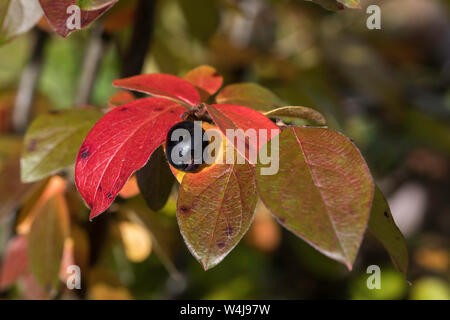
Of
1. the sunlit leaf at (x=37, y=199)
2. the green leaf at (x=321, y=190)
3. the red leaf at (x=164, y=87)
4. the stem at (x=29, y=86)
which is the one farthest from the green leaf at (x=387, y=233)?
the stem at (x=29, y=86)

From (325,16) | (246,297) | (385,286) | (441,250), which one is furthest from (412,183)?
(246,297)

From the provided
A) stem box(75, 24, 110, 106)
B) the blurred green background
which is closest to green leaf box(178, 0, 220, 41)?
the blurred green background

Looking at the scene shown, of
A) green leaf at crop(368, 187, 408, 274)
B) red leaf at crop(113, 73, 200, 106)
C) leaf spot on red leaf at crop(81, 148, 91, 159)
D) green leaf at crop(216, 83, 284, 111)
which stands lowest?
green leaf at crop(368, 187, 408, 274)

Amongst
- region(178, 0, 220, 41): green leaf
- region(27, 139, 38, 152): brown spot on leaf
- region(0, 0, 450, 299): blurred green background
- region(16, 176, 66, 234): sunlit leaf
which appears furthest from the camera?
region(0, 0, 450, 299): blurred green background

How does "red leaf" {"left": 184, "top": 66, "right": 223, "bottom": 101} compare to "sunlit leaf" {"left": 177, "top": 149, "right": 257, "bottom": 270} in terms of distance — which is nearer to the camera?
"sunlit leaf" {"left": 177, "top": 149, "right": 257, "bottom": 270}

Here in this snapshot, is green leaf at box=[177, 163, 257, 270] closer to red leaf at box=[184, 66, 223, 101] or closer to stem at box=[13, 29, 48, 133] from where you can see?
red leaf at box=[184, 66, 223, 101]

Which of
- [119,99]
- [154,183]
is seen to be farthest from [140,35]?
[154,183]

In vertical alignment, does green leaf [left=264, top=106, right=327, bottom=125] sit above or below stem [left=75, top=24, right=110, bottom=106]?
below

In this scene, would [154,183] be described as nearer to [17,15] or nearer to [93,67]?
[17,15]
